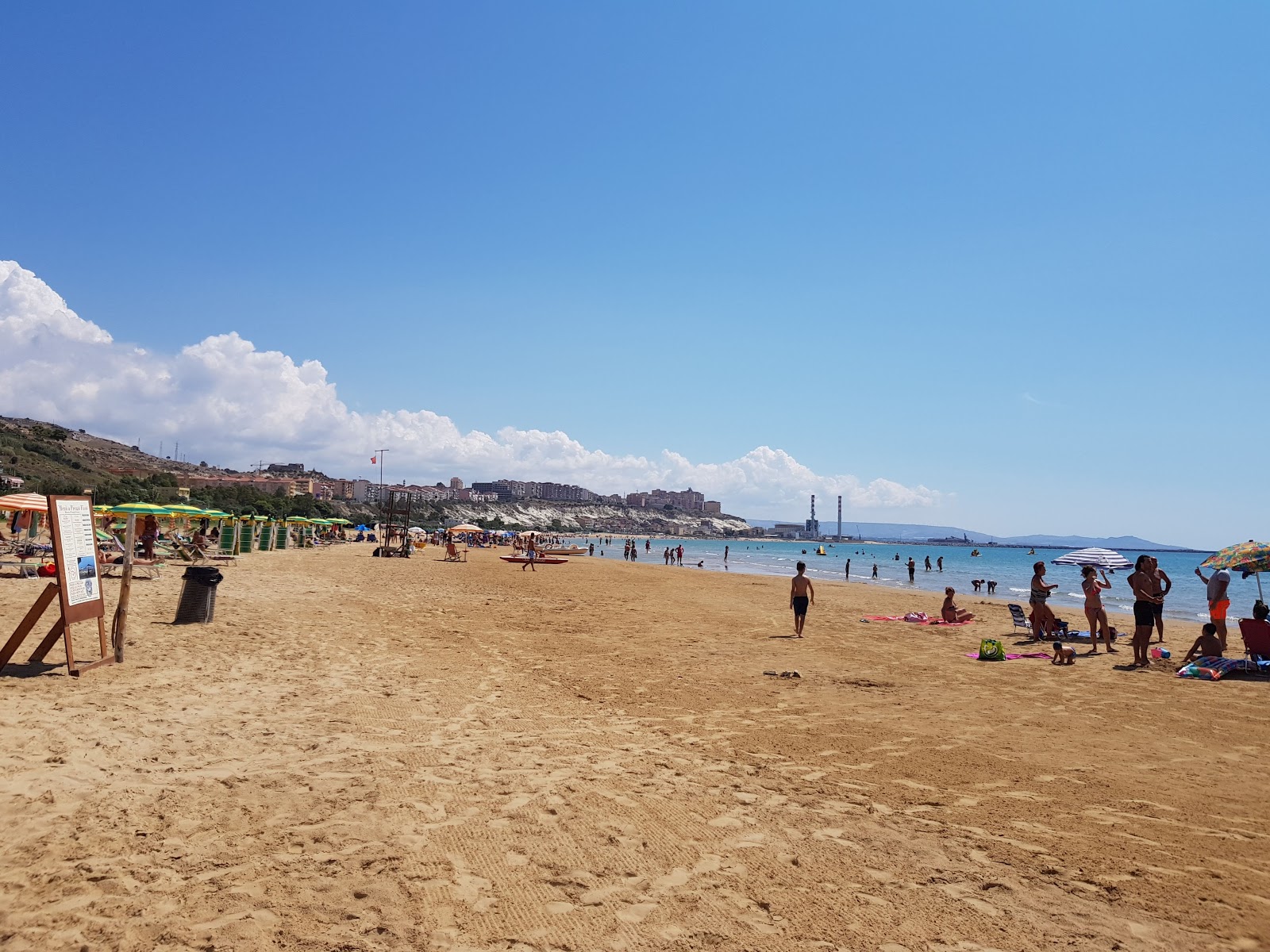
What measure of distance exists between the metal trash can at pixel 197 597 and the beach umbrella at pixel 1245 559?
45.6ft

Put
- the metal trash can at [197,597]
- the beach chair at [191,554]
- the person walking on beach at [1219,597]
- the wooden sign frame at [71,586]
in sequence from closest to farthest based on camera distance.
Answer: the wooden sign frame at [71,586], the metal trash can at [197,597], the person walking on beach at [1219,597], the beach chair at [191,554]

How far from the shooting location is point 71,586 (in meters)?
7.02

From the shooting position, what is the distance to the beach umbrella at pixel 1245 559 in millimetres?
10617

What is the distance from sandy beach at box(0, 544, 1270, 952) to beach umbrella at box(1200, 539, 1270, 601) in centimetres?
270

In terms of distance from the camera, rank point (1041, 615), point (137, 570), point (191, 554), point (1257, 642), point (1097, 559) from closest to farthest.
A: point (1257, 642), point (1041, 615), point (1097, 559), point (137, 570), point (191, 554)

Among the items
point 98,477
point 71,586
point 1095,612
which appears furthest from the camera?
point 98,477

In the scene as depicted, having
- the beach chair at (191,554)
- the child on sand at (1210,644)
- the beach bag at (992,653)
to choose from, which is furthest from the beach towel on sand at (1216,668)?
the beach chair at (191,554)

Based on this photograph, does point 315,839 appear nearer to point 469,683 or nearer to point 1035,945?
point 1035,945

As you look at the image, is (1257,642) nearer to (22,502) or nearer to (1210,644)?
(1210,644)

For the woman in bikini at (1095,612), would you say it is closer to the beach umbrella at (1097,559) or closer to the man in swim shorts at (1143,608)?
the man in swim shorts at (1143,608)

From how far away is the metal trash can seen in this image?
10336 millimetres

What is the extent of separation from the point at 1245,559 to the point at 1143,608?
6.37 feet

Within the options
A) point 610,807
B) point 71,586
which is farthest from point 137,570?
point 610,807

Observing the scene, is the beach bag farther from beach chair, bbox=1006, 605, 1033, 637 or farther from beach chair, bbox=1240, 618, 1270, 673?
beach chair, bbox=1006, 605, 1033, 637
